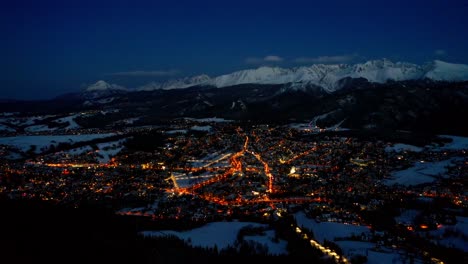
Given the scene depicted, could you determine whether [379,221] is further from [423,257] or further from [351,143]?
[351,143]

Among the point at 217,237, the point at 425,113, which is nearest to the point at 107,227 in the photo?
the point at 217,237

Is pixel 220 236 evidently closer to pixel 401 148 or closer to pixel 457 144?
pixel 401 148

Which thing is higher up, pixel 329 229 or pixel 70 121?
pixel 70 121

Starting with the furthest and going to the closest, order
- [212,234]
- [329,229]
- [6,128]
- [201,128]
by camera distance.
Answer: [6,128] < [201,128] < [329,229] < [212,234]

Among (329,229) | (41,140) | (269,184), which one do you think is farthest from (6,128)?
(329,229)

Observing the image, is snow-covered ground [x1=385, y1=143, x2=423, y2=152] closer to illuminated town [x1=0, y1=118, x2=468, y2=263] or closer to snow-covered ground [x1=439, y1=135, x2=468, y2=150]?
illuminated town [x1=0, y1=118, x2=468, y2=263]

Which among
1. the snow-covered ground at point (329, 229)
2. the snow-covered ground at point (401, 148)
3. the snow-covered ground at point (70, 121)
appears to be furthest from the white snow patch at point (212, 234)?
the snow-covered ground at point (70, 121)
